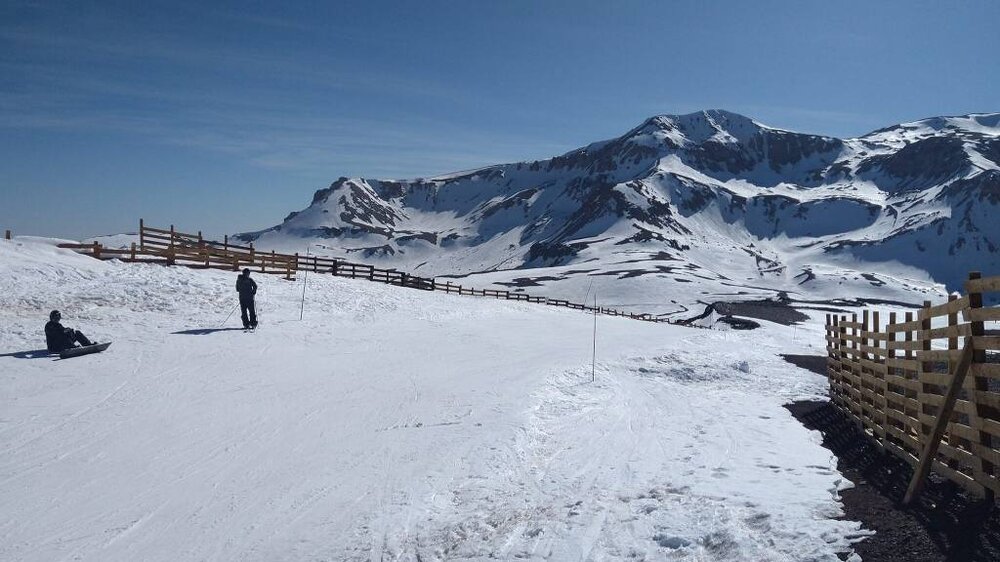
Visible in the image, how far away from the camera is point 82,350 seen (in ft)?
46.1

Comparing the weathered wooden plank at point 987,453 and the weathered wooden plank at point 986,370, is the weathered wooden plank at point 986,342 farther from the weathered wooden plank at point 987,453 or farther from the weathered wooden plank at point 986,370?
the weathered wooden plank at point 987,453

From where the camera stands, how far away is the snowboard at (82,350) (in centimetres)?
1372

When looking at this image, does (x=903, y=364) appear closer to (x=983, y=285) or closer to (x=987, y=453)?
(x=983, y=285)

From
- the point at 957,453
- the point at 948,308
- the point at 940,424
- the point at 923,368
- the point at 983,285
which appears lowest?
the point at 957,453

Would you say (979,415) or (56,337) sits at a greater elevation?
(979,415)

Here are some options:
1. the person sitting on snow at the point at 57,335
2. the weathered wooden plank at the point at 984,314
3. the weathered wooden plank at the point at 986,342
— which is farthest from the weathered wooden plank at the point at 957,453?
the person sitting on snow at the point at 57,335

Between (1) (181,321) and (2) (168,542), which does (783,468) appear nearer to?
(2) (168,542)

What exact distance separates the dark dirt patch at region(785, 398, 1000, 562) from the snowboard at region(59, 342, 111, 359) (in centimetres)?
1491

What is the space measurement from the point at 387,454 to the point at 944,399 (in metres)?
6.53

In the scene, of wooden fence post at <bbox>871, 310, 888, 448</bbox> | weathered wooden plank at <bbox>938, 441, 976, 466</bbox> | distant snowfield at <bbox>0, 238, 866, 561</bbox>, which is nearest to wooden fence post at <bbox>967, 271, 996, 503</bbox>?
weathered wooden plank at <bbox>938, 441, 976, 466</bbox>

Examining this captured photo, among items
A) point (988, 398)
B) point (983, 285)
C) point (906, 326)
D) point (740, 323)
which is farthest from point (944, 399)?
point (740, 323)

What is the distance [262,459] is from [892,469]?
8.08 m

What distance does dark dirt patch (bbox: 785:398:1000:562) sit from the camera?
5211 millimetres

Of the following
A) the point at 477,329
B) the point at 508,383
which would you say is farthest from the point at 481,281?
the point at 508,383
